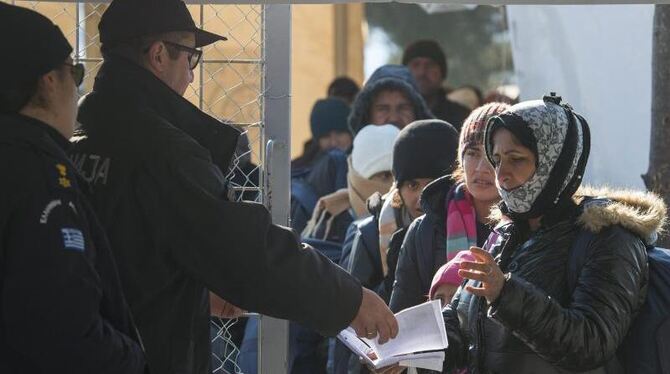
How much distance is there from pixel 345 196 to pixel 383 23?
23.5 meters

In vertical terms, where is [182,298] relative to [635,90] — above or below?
below

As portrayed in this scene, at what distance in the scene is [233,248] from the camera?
3625mm

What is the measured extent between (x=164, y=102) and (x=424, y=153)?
5.48ft

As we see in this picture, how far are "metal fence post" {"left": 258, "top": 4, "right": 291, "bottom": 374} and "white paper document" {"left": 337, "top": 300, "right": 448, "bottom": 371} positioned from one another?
1.70ft

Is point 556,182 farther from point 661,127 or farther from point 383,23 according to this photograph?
point 383,23

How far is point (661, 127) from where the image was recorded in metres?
5.50

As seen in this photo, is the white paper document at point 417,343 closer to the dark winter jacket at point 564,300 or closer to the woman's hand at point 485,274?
the dark winter jacket at point 564,300

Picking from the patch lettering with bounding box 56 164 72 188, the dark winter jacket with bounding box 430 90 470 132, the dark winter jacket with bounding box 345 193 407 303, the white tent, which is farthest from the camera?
the dark winter jacket with bounding box 430 90 470 132

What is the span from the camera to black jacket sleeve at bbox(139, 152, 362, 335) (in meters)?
3.62

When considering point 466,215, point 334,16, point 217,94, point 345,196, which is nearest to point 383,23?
point 334,16

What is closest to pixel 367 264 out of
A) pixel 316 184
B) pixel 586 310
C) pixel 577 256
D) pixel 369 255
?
pixel 369 255

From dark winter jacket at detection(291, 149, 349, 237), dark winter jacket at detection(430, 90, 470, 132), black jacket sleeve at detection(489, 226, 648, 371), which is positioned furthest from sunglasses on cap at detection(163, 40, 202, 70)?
dark winter jacket at detection(430, 90, 470, 132)

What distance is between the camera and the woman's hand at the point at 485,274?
3.53 meters

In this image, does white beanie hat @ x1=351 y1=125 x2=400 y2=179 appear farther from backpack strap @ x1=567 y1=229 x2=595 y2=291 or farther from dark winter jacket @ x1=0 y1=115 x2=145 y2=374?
dark winter jacket @ x1=0 y1=115 x2=145 y2=374
